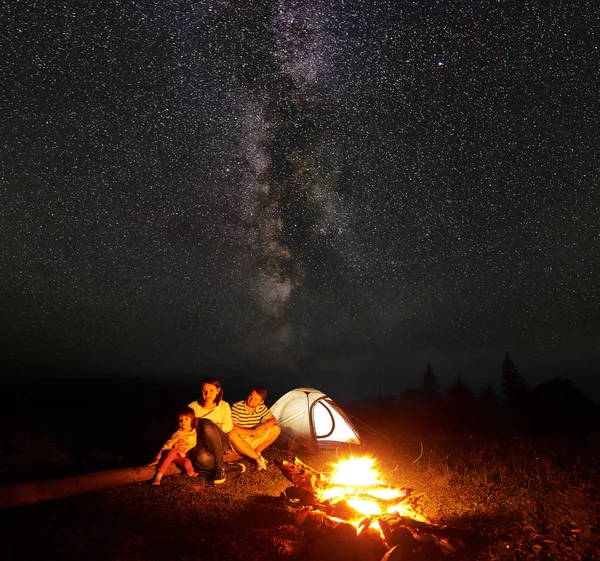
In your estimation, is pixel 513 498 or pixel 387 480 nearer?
pixel 513 498

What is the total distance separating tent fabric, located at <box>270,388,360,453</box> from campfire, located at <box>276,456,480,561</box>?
5124 millimetres

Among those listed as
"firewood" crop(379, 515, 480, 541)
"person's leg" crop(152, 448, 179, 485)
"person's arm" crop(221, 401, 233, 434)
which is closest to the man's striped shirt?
"person's arm" crop(221, 401, 233, 434)

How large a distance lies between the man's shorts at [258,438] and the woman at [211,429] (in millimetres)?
737

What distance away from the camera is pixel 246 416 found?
26.1 feet

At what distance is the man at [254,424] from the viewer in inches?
304

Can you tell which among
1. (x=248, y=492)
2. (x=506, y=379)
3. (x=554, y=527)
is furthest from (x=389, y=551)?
(x=506, y=379)

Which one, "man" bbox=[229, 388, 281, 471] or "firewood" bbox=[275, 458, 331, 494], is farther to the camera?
"man" bbox=[229, 388, 281, 471]

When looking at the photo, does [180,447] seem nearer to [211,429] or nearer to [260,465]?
[211,429]

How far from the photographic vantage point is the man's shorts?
786 cm

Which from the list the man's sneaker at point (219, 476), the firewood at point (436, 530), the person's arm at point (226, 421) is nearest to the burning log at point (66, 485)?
the man's sneaker at point (219, 476)

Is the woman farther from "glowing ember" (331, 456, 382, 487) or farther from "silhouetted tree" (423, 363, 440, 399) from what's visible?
"silhouetted tree" (423, 363, 440, 399)

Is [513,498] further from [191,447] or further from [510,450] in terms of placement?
[191,447]

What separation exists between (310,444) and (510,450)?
4.40m

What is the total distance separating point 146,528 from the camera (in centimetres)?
490
